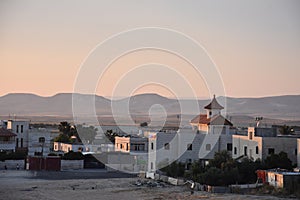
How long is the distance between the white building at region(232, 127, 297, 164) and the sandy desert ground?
6138mm

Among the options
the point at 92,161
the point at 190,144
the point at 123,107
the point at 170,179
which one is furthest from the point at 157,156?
the point at 123,107

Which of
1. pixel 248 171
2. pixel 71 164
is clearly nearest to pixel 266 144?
pixel 248 171

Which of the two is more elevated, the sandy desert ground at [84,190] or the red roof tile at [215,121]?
the red roof tile at [215,121]

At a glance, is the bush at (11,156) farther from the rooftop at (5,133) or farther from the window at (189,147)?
the window at (189,147)

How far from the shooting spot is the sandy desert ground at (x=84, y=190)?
1116 inches

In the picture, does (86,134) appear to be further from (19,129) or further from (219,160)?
(219,160)

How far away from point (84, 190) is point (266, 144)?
1130 cm

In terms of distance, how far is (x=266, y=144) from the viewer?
3469 centimetres

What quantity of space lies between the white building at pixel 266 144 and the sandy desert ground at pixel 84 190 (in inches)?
242

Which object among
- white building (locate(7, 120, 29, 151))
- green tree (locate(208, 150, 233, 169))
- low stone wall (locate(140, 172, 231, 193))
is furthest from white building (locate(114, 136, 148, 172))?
white building (locate(7, 120, 29, 151))

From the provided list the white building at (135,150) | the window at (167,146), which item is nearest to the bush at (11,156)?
the white building at (135,150)

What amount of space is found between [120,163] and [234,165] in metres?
13.7

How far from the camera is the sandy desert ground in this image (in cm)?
2834

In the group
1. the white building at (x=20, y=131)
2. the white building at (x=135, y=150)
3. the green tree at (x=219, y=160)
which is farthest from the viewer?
the white building at (x=20, y=131)
